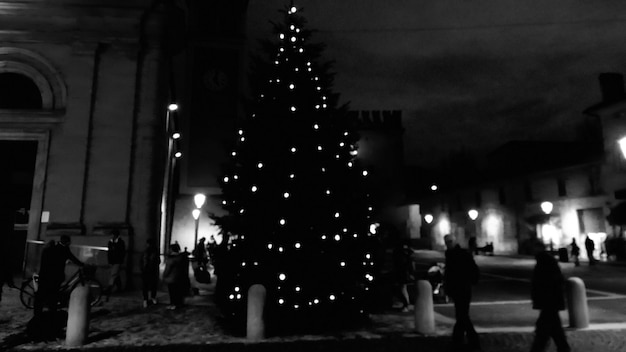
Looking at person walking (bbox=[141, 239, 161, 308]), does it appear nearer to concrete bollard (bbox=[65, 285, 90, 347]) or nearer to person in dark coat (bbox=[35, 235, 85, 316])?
person in dark coat (bbox=[35, 235, 85, 316])

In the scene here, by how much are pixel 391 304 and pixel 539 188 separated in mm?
27249

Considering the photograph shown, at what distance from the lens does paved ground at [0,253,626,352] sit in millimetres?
6992

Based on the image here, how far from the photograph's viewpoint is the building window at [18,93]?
14.3 meters

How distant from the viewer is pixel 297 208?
817 cm

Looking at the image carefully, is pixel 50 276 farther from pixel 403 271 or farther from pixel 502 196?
pixel 502 196

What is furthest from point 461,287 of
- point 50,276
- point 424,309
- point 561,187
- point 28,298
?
point 561,187

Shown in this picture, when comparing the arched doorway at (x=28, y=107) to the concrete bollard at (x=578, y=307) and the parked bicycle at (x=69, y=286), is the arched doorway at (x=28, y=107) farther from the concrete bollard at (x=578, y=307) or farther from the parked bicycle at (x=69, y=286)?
the concrete bollard at (x=578, y=307)

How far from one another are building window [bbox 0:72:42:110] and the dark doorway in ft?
6.93

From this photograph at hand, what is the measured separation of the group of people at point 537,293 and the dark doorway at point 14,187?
15987mm

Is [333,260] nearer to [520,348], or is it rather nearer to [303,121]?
[303,121]

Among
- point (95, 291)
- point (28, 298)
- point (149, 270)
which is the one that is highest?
point (149, 270)

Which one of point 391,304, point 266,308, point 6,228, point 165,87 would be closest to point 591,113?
point 391,304

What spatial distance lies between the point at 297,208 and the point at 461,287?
3202 mm

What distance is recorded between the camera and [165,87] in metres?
15.2
